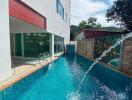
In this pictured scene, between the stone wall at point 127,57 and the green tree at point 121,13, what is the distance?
18409mm

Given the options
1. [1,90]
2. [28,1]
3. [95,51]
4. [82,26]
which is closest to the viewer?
[1,90]

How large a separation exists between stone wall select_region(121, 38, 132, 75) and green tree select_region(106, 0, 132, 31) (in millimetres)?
18409

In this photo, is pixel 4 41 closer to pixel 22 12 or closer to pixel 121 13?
pixel 22 12

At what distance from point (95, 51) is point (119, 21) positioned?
16.3 m

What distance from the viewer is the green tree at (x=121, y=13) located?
26.1m

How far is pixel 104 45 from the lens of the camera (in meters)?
12.5

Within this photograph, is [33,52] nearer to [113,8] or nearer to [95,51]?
[95,51]

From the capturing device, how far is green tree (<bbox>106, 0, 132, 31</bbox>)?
85.5 ft

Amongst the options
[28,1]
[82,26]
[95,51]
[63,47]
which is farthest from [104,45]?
[82,26]

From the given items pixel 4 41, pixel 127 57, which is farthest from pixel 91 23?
pixel 4 41

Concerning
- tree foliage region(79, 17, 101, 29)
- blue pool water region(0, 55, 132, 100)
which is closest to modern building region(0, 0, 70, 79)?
blue pool water region(0, 55, 132, 100)

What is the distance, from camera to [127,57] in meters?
8.49

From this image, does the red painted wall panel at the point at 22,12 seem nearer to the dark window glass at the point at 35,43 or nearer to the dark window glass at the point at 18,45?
the dark window glass at the point at 35,43

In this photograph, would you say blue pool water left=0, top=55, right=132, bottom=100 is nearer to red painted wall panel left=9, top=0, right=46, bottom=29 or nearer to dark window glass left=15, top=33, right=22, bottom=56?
red painted wall panel left=9, top=0, right=46, bottom=29
